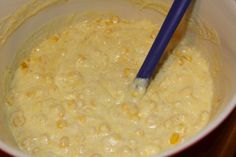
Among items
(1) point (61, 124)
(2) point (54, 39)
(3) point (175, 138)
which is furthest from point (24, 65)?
(3) point (175, 138)

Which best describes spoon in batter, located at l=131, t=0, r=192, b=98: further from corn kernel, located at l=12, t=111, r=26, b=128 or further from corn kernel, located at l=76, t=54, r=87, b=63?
corn kernel, located at l=12, t=111, r=26, b=128

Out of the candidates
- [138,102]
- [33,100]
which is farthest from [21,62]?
[138,102]

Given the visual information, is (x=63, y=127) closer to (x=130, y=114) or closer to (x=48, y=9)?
(x=130, y=114)

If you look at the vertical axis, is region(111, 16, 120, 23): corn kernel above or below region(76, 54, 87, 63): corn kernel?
above

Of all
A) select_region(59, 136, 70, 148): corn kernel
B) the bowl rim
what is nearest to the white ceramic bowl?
the bowl rim

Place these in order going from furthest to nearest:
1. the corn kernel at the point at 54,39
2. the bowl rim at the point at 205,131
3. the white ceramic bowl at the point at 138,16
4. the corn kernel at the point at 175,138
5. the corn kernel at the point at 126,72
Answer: the corn kernel at the point at 54,39, the corn kernel at the point at 126,72, the corn kernel at the point at 175,138, the white ceramic bowl at the point at 138,16, the bowl rim at the point at 205,131

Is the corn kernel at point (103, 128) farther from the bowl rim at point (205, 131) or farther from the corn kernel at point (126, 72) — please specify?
the bowl rim at point (205, 131)

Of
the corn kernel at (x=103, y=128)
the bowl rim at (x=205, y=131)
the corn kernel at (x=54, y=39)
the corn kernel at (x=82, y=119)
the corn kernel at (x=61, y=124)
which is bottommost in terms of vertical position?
the corn kernel at (x=61, y=124)

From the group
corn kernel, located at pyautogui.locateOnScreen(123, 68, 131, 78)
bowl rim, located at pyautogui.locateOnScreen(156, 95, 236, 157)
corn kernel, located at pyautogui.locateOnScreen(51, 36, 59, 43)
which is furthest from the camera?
corn kernel, located at pyautogui.locateOnScreen(51, 36, 59, 43)

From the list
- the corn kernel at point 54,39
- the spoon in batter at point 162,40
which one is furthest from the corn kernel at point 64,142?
the corn kernel at point 54,39
